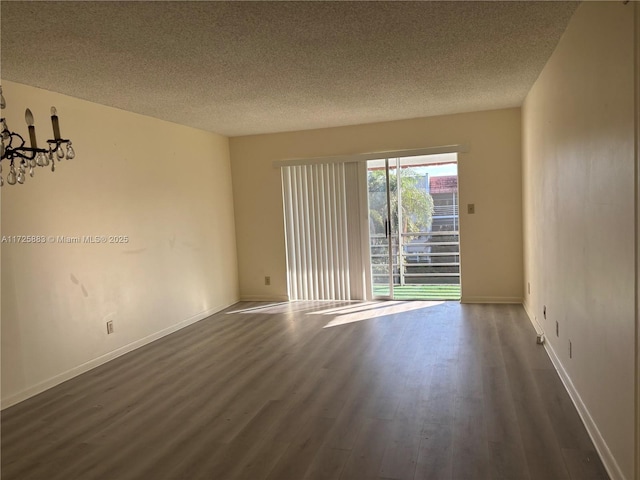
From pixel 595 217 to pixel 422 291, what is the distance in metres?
4.62

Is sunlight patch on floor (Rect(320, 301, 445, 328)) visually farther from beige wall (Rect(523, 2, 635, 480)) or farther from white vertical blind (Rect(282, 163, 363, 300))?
beige wall (Rect(523, 2, 635, 480))

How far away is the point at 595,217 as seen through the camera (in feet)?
7.29

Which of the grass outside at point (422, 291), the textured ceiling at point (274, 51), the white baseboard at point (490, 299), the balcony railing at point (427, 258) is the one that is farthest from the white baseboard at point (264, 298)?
the textured ceiling at point (274, 51)

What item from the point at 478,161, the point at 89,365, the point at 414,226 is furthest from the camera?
the point at 414,226

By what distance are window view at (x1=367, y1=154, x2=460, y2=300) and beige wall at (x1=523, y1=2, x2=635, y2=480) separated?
256 centimetres

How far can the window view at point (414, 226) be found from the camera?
600cm

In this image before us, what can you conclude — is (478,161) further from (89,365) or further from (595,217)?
(89,365)

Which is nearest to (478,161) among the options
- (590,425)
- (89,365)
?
(590,425)

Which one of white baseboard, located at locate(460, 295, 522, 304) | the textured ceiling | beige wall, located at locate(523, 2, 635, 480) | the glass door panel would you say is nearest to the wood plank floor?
beige wall, located at locate(523, 2, 635, 480)

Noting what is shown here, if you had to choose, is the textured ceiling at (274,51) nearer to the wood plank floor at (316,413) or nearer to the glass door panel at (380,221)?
the glass door panel at (380,221)

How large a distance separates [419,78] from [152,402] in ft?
10.5

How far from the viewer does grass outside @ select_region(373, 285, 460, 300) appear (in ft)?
20.4

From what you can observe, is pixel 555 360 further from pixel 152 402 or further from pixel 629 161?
pixel 152 402

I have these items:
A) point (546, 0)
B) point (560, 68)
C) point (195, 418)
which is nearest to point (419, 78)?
point (560, 68)
